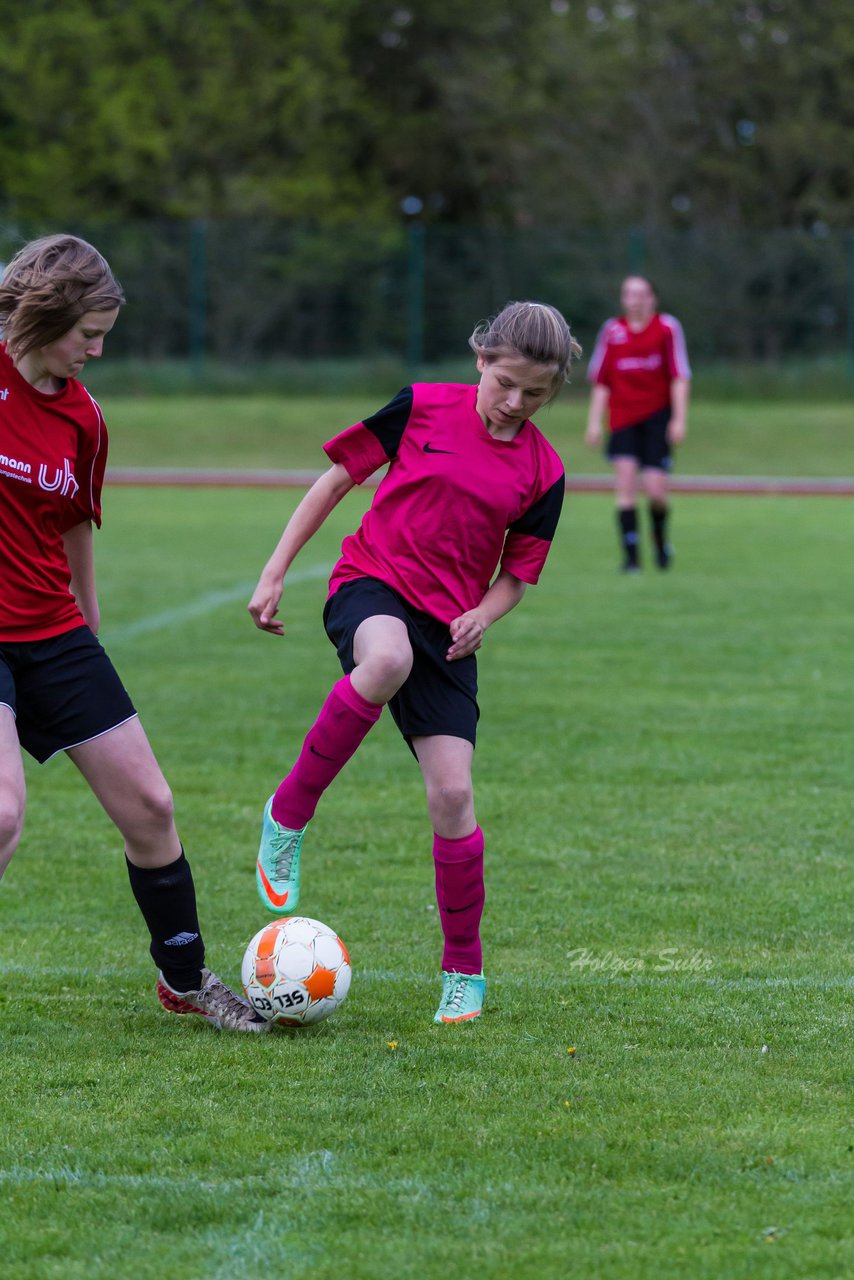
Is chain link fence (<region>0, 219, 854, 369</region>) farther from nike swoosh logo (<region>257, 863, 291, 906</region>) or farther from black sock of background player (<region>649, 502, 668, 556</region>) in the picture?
nike swoosh logo (<region>257, 863, 291, 906</region>)

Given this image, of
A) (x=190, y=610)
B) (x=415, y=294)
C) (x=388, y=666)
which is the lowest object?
(x=190, y=610)

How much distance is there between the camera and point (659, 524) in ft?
44.7

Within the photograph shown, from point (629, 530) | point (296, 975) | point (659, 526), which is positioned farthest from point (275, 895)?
point (659, 526)

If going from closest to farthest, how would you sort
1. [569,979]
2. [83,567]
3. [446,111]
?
1. [83,567]
2. [569,979]
3. [446,111]

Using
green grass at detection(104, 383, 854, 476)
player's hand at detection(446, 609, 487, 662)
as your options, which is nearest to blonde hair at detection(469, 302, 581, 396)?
player's hand at detection(446, 609, 487, 662)

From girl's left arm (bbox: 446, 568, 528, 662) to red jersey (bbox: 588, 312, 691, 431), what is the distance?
9387mm

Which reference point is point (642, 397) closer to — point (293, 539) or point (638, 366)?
point (638, 366)

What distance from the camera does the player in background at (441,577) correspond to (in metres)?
4.12

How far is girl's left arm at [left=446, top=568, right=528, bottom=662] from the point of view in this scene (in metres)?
4.15

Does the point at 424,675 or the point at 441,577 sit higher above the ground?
the point at 441,577

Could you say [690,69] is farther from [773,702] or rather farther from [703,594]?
[773,702]

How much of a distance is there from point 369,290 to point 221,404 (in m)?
3.38

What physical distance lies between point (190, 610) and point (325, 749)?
7.43 metres

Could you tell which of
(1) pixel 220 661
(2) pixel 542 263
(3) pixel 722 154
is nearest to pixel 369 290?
(2) pixel 542 263
